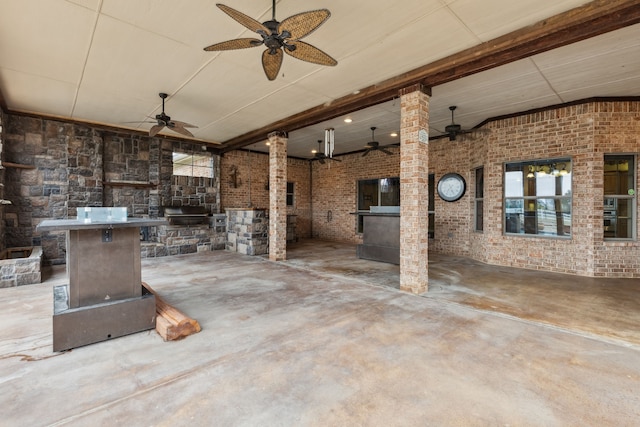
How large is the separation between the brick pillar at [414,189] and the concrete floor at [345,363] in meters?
0.38

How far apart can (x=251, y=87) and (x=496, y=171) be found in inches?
219

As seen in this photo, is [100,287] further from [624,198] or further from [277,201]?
[624,198]

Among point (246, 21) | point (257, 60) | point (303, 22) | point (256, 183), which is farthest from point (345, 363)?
point (256, 183)

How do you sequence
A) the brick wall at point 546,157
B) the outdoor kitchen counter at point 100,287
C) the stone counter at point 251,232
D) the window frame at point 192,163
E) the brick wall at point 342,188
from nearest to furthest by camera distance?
the outdoor kitchen counter at point 100,287, the brick wall at point 546,157, the stone counter at point 251,232, the window frame at point 192,163, the brick wall at point 342,188

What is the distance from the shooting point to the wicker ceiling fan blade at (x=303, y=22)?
235cm

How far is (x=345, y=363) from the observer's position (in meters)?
2.44

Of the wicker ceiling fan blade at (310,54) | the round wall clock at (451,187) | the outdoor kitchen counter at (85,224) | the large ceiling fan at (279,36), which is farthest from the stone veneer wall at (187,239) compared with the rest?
the round wall clock at (451,187)

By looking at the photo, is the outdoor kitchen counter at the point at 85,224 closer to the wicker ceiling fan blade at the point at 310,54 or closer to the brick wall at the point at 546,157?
the wicker ceiling fan blade at the point at 310,54

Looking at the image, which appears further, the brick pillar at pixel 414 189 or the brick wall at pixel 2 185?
the brick wall at pixel 2 185

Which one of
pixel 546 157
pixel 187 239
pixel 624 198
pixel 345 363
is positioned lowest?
pixel 345 363

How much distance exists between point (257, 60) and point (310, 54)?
55.2 inches

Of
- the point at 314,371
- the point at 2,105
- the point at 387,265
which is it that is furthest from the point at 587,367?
the point at 2,105

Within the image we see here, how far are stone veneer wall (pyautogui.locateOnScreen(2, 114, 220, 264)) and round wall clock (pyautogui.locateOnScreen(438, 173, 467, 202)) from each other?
7.45 metres

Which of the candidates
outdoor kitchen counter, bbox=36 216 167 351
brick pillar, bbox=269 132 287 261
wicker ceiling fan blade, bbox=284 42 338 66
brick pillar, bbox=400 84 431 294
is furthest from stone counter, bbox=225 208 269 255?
wicker ceiling fan blade, bbox=284 42 338 66
